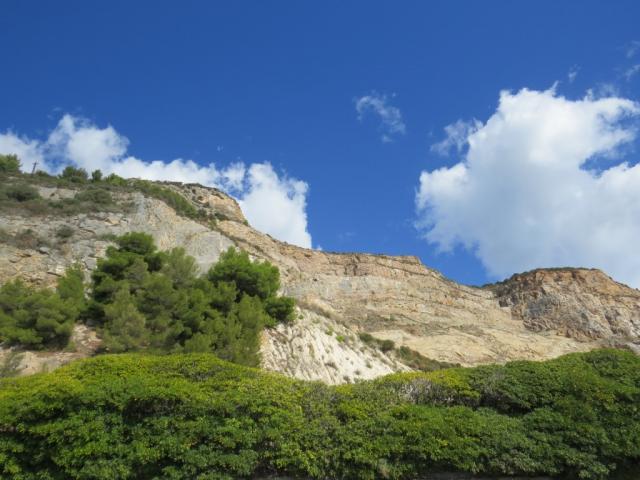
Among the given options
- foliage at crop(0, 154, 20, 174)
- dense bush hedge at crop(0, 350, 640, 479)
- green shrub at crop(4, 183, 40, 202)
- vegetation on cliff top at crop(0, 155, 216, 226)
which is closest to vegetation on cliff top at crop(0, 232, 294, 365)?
dense bush hedge at crop(0, 350, 640, 479)

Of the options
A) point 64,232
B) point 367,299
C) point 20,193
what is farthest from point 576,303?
point 20,193

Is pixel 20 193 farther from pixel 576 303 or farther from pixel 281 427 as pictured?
pixel 576 303

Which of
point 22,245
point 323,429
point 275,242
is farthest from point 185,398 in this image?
point 275,242

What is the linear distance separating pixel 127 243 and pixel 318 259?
39935mm

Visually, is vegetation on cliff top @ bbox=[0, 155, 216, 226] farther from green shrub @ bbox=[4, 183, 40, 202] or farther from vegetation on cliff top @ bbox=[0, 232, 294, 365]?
vegetation on cliff top @ bbox=[0, 232, 294, 365]

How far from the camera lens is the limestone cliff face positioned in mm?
23172

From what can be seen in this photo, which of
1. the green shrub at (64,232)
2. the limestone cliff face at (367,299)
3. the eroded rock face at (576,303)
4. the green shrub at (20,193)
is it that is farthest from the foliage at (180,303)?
the eroded rock face at (576,303)

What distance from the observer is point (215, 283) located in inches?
883

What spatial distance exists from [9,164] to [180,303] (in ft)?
110

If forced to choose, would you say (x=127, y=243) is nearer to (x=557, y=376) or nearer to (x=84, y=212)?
(x=84, y=212)

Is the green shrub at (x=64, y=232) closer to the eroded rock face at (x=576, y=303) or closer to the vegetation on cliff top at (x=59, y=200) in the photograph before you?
the vegetation on cliff top at (x=59, y=200)

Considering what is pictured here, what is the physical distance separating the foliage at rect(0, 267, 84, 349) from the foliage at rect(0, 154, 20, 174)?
26890 millimetres

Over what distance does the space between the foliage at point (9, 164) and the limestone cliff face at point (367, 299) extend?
1202 centimetres

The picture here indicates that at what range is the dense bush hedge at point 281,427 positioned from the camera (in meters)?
10.4
